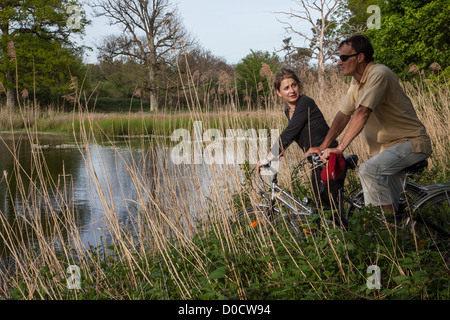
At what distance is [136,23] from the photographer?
30.9 meters

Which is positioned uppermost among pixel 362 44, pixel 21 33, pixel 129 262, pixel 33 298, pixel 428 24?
pixel 21 33

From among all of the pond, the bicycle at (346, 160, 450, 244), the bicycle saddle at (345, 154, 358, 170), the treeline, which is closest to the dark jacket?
the bicycle saddle at (345, 154, 358, 170)

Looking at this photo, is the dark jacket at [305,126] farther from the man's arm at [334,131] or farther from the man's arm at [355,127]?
the man's arm at [355,127]

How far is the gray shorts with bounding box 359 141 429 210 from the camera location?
268cm

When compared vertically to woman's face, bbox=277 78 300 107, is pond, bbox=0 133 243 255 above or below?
below

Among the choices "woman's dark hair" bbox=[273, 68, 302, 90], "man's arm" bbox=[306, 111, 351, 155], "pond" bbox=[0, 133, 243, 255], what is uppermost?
"woman's dark hair" bbox=[273, 68, 302, 90]

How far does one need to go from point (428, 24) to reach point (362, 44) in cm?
965

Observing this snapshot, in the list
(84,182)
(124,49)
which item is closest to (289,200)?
(84,182)

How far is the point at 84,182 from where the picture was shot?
7594 millimetres

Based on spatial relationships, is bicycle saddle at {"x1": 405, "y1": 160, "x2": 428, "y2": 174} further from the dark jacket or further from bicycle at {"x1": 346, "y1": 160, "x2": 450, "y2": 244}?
the dark jacket

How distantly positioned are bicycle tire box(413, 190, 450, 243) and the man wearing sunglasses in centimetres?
15

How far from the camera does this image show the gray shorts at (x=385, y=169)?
2.68m
